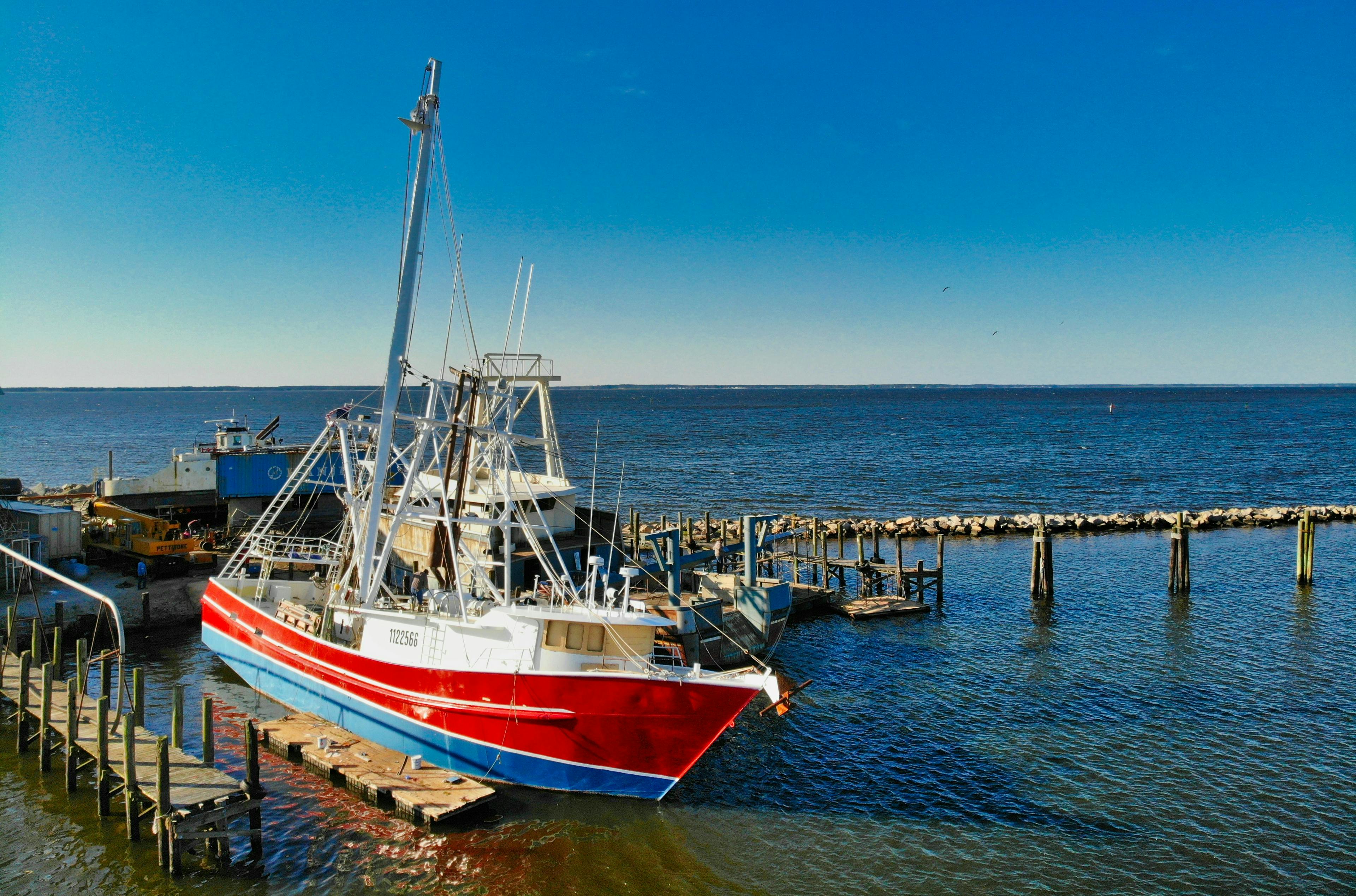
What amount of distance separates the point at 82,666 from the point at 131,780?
5634mm

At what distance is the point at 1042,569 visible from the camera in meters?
36.4

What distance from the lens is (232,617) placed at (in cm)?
2581

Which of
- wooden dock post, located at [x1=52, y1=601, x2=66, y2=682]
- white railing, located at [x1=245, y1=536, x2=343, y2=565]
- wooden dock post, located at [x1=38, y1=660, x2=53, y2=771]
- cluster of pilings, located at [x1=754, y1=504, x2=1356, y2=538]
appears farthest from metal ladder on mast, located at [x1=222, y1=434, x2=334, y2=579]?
cluster of pilings, located at [x1=754, y1=504, x2=1356, y2=538]

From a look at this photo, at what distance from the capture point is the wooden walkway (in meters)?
15.5

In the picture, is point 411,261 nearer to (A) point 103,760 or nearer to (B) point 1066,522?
(A) point 103,760

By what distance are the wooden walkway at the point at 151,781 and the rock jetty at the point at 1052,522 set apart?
106 feet

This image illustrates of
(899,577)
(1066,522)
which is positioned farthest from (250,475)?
(1066,522)

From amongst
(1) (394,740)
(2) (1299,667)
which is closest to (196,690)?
(1) (394,740)

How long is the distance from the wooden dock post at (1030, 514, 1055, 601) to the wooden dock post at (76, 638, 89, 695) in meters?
33.6

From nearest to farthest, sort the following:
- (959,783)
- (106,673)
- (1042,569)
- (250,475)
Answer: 1. (106,673)
2. (959,783)
3. (1042,569)
4. (250,475)

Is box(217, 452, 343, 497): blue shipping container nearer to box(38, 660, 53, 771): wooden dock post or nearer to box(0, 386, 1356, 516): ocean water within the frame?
box(0, 386, 1356, 516): ocean water

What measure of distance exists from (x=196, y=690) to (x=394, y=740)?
9234 mm

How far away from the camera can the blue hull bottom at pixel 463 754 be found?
18719 mm

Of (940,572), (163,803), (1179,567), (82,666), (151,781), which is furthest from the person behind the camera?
(1179,567)
